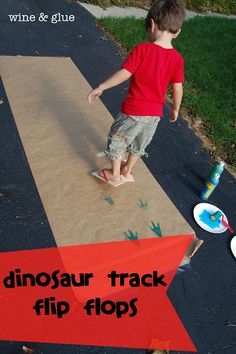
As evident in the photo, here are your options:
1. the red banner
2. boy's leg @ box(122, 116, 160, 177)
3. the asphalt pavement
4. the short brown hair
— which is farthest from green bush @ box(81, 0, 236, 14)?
the red banner

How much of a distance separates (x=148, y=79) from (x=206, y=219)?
1450mm

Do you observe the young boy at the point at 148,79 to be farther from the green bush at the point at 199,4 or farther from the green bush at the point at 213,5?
the green bush at the point at 213,5

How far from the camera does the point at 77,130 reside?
4105 millimetres

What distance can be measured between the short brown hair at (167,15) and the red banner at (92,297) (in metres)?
1.62

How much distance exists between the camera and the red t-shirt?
8.82 ft

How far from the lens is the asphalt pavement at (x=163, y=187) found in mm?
2723

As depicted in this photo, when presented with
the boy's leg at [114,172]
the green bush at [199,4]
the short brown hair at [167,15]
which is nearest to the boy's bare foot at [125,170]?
the boy's leg at [114,172]

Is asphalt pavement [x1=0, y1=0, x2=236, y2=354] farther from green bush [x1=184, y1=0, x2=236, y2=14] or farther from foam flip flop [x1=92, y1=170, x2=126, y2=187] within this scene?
green bush [x1=184, y1=0, x2=236, y2=14]

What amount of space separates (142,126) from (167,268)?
111cm

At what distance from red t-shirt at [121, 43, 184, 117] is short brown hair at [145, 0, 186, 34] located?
141 millimetres

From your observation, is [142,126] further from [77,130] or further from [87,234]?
[77,130]

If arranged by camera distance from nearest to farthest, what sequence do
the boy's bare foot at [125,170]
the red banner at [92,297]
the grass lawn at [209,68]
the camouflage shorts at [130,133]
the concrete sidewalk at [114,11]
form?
1. the red banner at [92,297]
2. the camouflage shorts at [130,133]
3. the boy's bare foot at [125,170]
4. the grass lawn at [209,68]
5. the concrete sidewalk at [114,11]

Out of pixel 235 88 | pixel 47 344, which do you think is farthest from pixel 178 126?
pixel 47 344

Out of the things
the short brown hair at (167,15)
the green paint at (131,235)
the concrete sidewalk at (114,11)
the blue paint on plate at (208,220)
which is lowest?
the blue paint on plate at (208,220)
